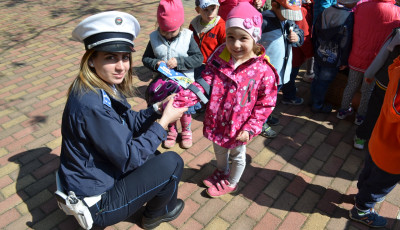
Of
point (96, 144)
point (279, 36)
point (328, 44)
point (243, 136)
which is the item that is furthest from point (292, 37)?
point (96, 144)

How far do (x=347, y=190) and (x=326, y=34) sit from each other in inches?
69.9

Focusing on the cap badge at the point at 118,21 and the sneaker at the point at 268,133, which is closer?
the cap badge at the point at 118,21

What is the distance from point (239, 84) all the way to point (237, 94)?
0.08 meters

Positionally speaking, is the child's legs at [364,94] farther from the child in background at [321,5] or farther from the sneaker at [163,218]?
the sneaker at [163,218]

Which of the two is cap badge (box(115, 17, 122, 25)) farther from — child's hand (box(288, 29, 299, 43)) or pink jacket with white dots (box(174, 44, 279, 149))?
child's hand (box(288, 29, 299, 43))

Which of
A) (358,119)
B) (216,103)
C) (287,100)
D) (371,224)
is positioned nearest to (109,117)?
(216,103)

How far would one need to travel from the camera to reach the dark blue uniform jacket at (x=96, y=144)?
74.8 inches

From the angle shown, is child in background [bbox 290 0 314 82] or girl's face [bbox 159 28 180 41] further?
child in background [bbox 290 0 314 82]

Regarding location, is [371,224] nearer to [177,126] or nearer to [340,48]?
[340,48]

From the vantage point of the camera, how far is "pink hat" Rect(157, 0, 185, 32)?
2.87m

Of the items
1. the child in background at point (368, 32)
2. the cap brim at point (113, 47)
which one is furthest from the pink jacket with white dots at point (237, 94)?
the child in background at point (368, 32)

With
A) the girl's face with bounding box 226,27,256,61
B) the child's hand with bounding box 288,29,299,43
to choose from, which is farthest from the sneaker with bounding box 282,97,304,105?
the girl's face with bounding box 226,27,256,61

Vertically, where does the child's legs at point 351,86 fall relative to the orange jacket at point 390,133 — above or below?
below

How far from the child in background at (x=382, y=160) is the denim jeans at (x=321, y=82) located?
1.45 m
